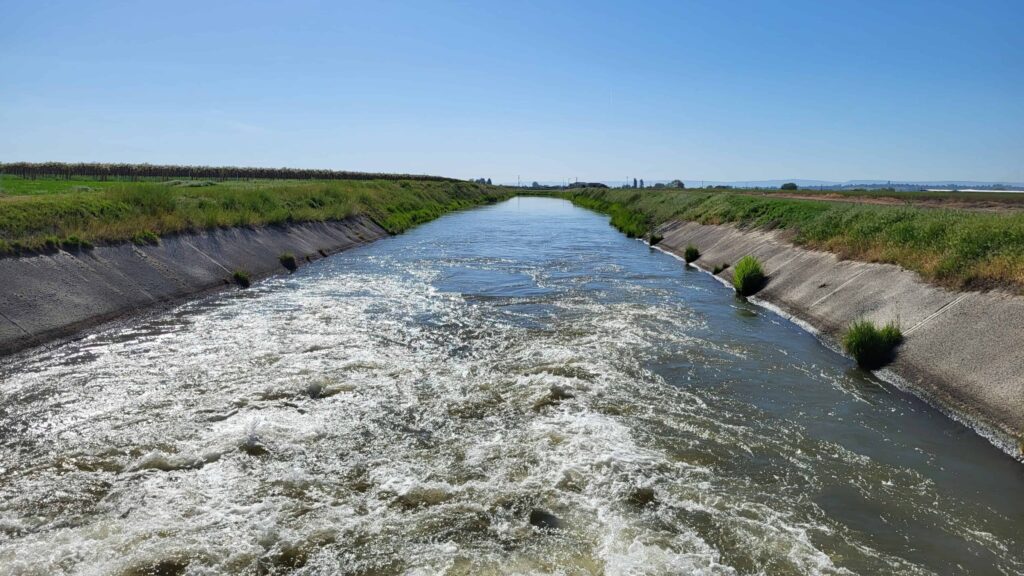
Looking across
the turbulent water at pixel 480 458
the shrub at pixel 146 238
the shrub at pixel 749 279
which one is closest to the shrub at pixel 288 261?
the shrub at pixel 146 238

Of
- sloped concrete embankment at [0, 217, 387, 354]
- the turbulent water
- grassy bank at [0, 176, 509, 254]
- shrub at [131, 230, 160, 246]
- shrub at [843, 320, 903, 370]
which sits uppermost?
grassy bank at [0, 176, 509, 254]

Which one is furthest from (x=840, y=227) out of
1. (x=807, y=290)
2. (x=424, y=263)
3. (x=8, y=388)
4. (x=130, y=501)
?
(x=8, y=388)

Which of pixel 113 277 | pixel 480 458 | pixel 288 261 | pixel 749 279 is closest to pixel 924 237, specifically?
pixel 749 279

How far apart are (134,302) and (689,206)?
42.3 meters

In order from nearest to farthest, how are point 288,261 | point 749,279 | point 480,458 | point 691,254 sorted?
point 480,458 → point 749,279 → point 288,261 → point 691,254

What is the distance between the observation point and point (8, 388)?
38.9ft

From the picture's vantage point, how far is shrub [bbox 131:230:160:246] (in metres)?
21.3

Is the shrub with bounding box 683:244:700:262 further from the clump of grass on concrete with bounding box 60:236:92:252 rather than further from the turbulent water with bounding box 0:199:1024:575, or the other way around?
the clump of grass on concrete with bounding box 60:236:92:252

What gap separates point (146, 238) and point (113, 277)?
12.8 feet

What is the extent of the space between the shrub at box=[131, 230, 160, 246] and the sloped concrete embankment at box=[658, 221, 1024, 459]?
74.0 ft

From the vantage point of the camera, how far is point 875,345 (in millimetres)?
13648

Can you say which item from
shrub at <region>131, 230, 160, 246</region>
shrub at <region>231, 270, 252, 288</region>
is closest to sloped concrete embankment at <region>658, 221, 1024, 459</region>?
shrub at <region>231, 270, 252, 288</region>

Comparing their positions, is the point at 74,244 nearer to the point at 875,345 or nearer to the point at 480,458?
the point at 480,458

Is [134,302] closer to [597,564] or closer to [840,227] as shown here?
[597,564]
